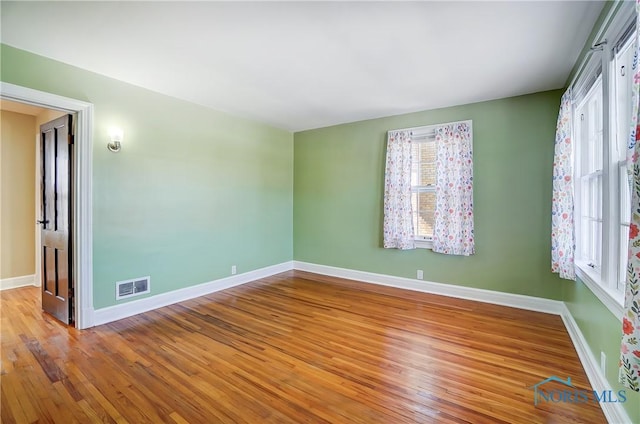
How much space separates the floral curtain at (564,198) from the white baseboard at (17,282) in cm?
707

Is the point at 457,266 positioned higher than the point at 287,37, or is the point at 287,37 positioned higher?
the point at 287,37

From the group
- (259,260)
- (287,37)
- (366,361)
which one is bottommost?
(366,361)

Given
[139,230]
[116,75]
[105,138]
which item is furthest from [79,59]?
[139,230]

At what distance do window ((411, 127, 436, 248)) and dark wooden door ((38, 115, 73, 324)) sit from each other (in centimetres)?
428

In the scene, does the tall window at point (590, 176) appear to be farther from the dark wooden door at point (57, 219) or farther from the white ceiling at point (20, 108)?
the white ceiling at point (20, 108)

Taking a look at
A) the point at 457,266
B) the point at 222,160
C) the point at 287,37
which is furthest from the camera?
the point at 222,160

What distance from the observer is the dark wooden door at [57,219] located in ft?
9.98

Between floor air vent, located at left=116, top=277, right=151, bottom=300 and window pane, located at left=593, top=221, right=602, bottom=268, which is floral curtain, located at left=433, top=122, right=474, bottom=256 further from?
floor air vent, located at left=116, top=277, right=151, bottom=300

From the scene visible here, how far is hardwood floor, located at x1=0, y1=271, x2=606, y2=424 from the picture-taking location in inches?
72.0

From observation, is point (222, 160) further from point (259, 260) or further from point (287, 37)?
point (287, 37)

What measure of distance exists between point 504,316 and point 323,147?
371 centimetres

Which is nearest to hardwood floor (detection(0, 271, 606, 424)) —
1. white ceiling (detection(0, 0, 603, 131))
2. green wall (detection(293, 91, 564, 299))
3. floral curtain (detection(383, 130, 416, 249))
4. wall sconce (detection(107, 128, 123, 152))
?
green wall (detection(293, 91, 564, 299))

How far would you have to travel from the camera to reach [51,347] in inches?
102

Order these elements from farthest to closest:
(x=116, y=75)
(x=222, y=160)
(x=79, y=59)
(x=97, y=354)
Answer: (x=222, y=160), (x=116, y=75), (x=79, y=59), (x=97, y=354)
